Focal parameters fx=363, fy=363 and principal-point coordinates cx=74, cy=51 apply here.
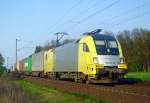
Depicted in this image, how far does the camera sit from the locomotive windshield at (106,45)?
22.4m

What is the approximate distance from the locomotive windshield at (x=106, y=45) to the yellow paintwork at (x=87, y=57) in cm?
32

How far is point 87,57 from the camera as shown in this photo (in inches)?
898

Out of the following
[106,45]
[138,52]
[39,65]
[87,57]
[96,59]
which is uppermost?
[138,52]

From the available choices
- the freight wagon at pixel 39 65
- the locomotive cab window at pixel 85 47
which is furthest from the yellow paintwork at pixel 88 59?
the freight wagon at pixel 39 65

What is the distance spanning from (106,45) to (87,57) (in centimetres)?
141

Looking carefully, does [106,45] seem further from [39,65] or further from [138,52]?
[138,52]

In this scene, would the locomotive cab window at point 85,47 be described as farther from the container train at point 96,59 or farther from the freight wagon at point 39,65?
the freight wagon at point 39,65

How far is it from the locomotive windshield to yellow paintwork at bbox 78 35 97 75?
0.32 meters

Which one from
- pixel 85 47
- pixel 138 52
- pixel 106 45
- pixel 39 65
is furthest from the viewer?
pixel 138 52

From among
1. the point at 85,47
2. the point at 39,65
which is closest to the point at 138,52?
the point at 39,65

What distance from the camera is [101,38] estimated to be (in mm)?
A: 23234

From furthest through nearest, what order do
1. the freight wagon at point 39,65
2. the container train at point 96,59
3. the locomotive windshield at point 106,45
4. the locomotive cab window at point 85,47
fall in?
1. the freight wagon at point 39,65
2. the locomotive cab window at point 85,47
3. the locomotive windshield at point 106,45
4. the container train at point 96,59

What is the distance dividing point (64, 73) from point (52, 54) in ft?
24.0

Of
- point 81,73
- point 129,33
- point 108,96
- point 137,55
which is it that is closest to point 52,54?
point 81,73
